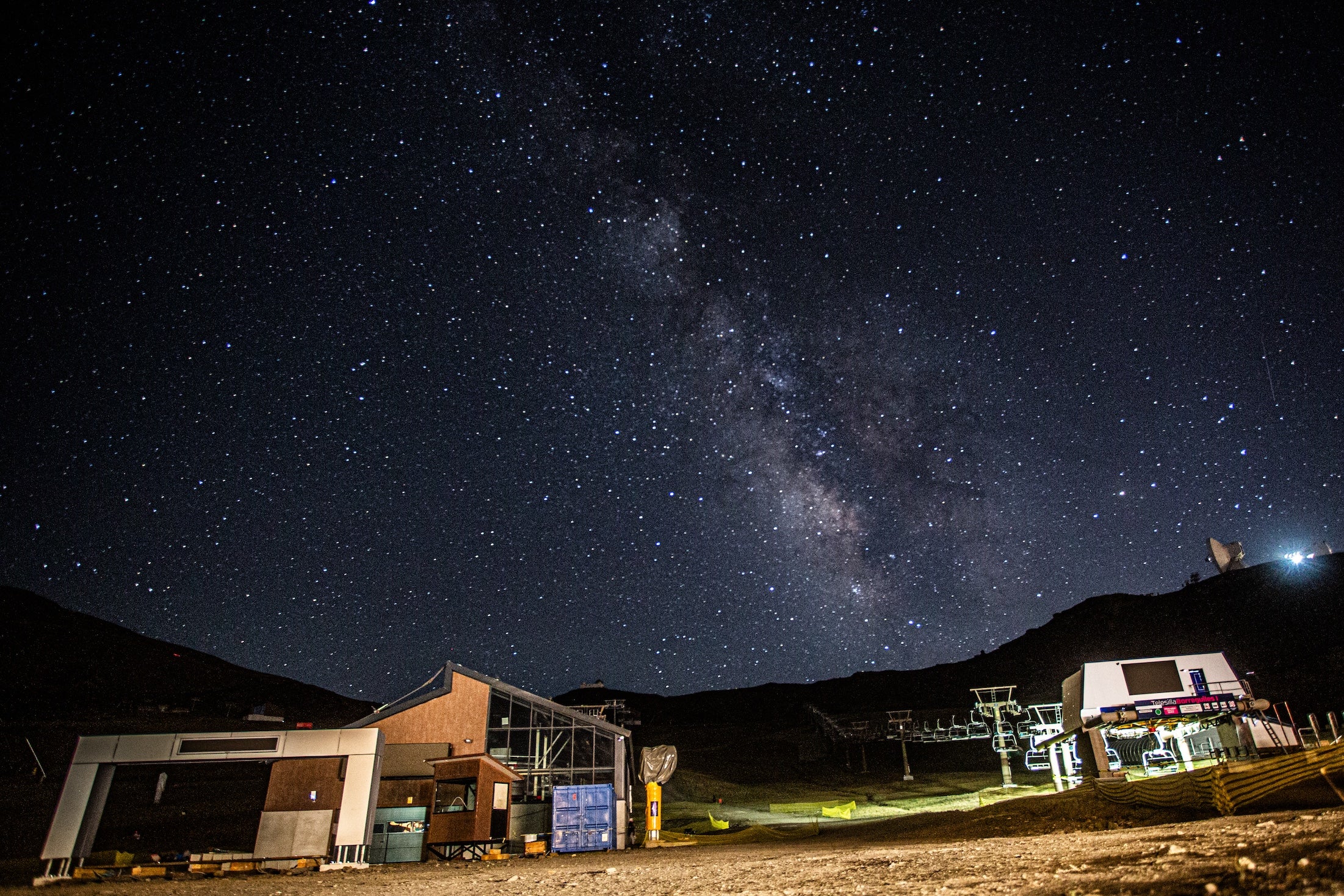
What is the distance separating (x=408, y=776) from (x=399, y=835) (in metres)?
2.03

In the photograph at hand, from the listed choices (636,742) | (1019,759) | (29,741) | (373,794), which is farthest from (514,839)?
(636,742)

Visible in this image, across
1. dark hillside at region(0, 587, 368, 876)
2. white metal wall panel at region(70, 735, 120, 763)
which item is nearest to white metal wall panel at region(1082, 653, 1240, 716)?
white metal wall panel at region(70, 735, 120, 763)

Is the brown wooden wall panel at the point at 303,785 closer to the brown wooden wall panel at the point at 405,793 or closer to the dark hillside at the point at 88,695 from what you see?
the brown wooden wall panel at the point at 405,793

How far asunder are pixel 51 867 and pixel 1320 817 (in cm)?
2794

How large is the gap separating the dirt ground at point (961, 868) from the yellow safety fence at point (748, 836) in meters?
4.87

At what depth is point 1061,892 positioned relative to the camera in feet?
18.4

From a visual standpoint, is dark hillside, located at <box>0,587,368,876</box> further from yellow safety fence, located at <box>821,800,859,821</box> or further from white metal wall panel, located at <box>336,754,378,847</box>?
yellow safety fence, located at <box>821,800,859,821</box>

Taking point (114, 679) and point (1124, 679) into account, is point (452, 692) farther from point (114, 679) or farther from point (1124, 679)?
point (114, 679)

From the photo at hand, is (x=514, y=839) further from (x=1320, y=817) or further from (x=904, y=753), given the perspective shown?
(x=904, y=753)

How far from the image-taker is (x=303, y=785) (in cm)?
2141

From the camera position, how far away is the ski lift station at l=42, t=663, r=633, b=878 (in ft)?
63.7

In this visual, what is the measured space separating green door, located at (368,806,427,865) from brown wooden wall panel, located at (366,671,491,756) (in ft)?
8.15

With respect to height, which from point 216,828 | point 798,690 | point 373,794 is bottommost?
point 216,828

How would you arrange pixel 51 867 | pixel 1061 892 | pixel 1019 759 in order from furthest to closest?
pixel 1019 759, pixel 51 867, pixel 1061 892
